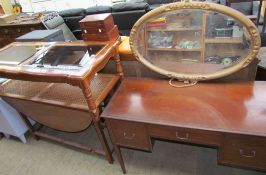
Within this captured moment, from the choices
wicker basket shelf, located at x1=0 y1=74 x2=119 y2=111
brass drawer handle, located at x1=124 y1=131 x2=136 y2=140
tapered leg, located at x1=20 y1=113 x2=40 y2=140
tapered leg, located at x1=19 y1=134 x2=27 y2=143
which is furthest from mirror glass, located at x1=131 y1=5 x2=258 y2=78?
tapered leg, located at x1=19 y1=134 x2=27 y2=143

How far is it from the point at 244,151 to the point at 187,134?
29 centimetres

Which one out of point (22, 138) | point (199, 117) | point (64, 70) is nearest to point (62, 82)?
point (64, 70)

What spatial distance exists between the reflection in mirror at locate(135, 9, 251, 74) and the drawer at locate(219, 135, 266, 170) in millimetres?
453

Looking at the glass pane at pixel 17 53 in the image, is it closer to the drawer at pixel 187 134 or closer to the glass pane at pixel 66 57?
the glass pane at pixel 66 57

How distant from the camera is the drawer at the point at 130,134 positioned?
1.24m

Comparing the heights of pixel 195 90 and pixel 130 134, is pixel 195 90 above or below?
above

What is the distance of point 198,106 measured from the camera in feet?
3.92

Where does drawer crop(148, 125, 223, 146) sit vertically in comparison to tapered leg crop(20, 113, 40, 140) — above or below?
above

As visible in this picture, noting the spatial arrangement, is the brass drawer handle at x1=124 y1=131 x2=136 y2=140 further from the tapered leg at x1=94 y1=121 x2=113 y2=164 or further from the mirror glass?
the mirror glass

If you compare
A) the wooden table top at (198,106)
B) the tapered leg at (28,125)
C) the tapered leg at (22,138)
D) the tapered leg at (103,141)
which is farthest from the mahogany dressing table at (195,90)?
the tapered leg at (22,138)

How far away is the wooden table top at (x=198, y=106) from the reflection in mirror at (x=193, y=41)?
14 centimetres

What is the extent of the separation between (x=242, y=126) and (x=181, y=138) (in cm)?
32

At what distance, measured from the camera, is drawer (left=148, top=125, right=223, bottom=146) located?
1078mm

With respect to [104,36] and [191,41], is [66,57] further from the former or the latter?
[191,41]
